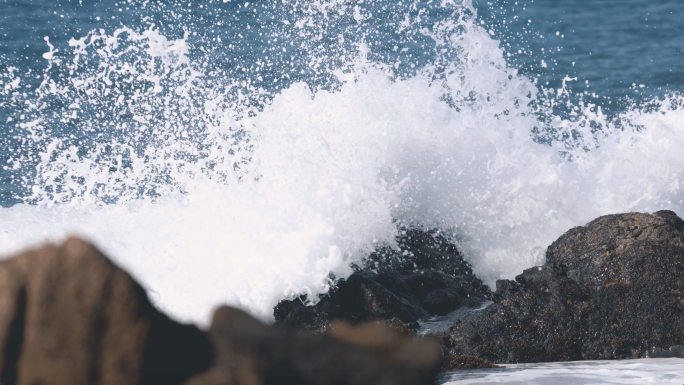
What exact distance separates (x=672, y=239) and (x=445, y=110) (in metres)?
3.60

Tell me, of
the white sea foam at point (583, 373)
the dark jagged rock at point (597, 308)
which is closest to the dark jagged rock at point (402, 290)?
the dark jagged rock at point (597, 308)

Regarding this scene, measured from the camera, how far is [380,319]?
15.7ft

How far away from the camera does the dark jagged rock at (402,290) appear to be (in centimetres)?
480

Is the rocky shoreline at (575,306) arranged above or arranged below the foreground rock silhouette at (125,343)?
above

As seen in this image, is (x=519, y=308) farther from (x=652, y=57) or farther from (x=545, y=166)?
(x=652, y=57)

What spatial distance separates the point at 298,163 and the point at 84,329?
16.3ft

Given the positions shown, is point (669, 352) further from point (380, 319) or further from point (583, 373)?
point (380, 319)

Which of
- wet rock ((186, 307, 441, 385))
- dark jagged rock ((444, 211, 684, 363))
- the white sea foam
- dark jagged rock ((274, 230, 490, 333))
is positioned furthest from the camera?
dark jagged rock ((274, 230, 490, 333))

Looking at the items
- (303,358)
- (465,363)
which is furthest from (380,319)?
(303,358)

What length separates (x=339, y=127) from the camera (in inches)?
287

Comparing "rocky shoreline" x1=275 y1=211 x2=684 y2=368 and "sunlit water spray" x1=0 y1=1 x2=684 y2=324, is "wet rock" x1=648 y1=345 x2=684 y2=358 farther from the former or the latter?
"sunlit water spray" x1=0 y1=1 x2=684 y2=324

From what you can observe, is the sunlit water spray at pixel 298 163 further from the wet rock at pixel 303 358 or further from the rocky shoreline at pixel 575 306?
the wet rock at pixel 303 358

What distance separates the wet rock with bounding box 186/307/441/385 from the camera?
5.41ft

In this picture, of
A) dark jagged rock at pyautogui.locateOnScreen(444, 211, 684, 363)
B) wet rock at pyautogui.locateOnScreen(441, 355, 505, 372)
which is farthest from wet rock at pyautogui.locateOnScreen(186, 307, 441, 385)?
dark jagged rock at pyautogui.locateOnScreen(444, 211, 684, 363)
